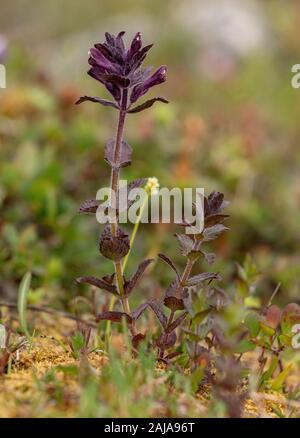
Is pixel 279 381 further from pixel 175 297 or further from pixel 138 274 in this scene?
pixel 138 274

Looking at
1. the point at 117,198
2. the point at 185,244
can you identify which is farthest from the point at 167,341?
the point at 117,198

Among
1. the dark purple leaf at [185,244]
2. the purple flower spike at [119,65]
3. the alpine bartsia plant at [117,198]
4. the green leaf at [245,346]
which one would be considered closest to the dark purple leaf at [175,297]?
the alpine bartsia plant at [117,198]

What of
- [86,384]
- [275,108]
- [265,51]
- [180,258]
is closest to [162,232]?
[180,258]

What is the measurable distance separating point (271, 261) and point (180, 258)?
499 mm

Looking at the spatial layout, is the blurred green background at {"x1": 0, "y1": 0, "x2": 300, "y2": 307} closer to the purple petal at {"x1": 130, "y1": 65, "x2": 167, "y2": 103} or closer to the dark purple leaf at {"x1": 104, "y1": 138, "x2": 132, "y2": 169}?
the dark purple leaf at {"x1": 104, "y1": 138, "x2": 132, "y2": 169}

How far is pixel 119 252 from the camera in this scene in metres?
1.94

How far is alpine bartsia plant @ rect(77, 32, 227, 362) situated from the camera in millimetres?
1879

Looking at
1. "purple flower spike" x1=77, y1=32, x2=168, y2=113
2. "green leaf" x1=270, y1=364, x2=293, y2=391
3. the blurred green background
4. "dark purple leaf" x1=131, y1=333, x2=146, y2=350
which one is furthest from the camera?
the blurred green background

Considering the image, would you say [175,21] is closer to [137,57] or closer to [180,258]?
[180,258]

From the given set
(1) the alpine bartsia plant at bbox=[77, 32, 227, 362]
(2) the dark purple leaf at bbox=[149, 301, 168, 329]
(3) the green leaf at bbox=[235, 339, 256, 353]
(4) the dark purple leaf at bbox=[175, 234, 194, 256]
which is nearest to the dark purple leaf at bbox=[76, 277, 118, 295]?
(1) the alpine bartsia plant at bbox=[77, 32, 227, 362]

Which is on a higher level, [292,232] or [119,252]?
[292,232]

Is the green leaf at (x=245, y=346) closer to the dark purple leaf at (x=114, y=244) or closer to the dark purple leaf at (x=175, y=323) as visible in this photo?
the dark purple leaf at (x=175, y=323)

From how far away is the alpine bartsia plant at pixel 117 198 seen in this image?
6.16 feet
